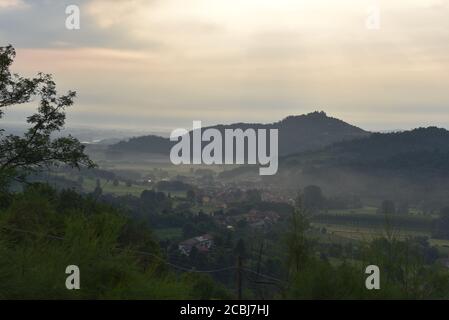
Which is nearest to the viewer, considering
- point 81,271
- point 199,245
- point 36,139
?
point 81,271

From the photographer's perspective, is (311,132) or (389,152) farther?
(311,132)

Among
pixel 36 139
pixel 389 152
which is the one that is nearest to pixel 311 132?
pixel 389 152

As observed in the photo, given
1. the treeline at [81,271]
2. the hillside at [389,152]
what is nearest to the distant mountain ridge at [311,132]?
the hillside at [389,152]

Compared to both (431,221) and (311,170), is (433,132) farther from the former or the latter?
(431,221)

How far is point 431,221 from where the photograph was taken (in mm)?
68625

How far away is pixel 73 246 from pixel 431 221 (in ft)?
220

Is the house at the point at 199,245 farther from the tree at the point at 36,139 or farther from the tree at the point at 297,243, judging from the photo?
the tree at the point at 297,243

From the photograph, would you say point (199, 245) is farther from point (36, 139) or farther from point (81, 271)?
point (81, 271)

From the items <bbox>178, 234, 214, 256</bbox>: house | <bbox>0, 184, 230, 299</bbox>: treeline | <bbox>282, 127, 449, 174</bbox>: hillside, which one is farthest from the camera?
<bbox>282, 127, 449, 174</bbox>: hillside

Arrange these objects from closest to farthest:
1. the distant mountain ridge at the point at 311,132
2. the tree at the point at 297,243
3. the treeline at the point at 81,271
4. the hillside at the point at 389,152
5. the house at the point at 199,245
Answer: the treeline at the point at 81,271
the tree at the point at 297,243
the house at the point at 199,245
the hillside at the point at 389,152
the distant mountain ridge at the point at 311,132

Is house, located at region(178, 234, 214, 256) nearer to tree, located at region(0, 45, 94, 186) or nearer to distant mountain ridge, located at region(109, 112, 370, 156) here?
tree, located at region(0, 45, 94, 186)

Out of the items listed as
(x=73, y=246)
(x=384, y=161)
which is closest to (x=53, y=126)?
(x=73, y=246)

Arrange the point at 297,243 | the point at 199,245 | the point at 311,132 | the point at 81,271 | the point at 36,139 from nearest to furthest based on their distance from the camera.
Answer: the point at 81,271 → the point at 297,243 → the point at 36,139 → the point at 199,245 → the point at 311,132

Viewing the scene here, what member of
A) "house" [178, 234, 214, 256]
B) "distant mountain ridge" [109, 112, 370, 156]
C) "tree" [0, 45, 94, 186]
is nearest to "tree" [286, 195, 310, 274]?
"tree" [0, 45, 94, 186]
